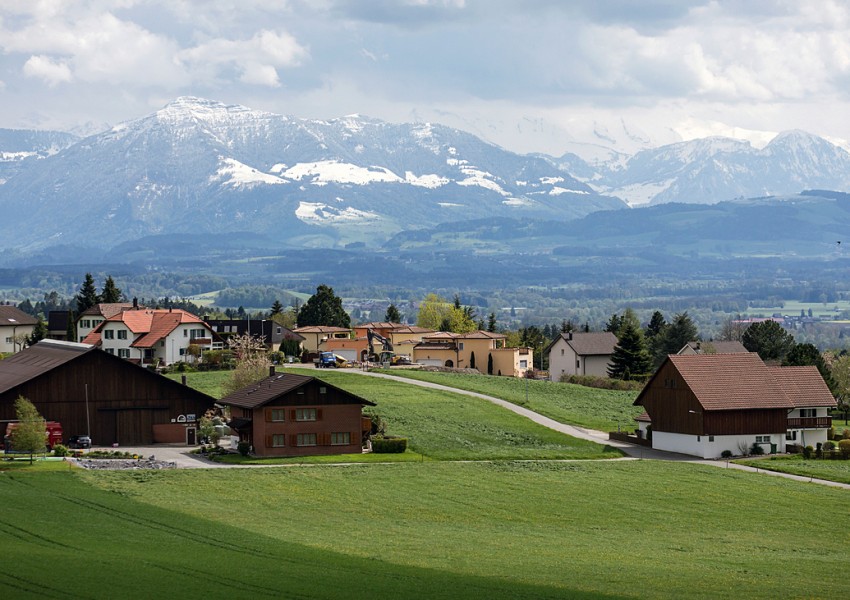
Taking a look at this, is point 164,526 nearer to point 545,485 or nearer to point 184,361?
point 545,485

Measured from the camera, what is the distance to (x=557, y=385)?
11725cm

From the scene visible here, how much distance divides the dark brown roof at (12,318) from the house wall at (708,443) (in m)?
89.4

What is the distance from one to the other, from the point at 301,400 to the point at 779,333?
282ft

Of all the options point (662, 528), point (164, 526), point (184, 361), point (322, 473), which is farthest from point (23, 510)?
point (184, 361)

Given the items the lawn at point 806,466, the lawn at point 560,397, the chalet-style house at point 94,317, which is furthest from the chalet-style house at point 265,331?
the lawn at point 806,466

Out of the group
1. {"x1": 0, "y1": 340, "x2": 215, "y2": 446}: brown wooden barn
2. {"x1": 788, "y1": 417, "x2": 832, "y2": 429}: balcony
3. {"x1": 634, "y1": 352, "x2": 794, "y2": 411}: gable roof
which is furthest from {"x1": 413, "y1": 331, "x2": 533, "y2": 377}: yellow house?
{"x1": 0, "y1": 340, "x2": 215, "y2": 446}: brown wooden barn

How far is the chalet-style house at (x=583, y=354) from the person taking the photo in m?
134

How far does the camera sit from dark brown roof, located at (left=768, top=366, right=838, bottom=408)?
83.4 m

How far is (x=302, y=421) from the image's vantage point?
73875 mm

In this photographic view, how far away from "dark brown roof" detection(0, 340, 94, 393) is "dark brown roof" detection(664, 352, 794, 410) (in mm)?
36615

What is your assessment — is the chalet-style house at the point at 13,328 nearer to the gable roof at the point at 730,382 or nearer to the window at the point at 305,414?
the window at the point at 305,414

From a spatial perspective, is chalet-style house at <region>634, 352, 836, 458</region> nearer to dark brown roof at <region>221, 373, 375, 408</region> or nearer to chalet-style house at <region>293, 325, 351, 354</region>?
dark brown roof at <region>221, 373, 375, 408</region>

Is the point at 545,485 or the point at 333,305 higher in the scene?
the point at 333,305

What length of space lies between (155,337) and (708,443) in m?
57.9
